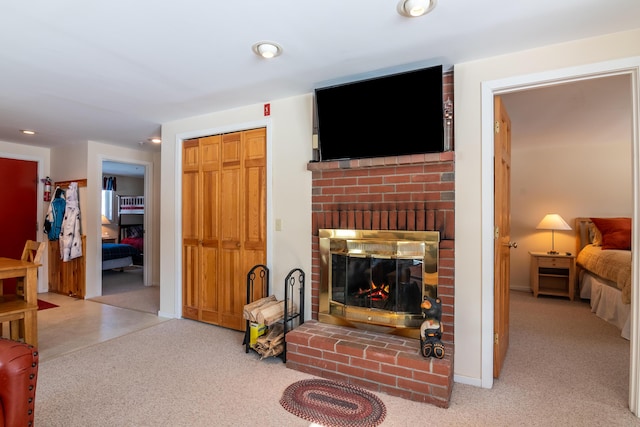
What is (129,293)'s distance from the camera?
4.84 m

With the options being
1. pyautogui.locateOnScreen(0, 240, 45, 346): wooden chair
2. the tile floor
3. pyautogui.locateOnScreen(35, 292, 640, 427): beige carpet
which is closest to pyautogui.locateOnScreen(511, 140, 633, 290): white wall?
pyautogui.locateOnScreen(35, 292, 640, 427): beige carpet

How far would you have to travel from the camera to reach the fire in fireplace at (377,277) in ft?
7.61

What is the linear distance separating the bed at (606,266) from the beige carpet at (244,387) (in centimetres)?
41

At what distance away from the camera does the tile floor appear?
2.87m

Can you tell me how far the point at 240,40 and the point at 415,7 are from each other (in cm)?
102

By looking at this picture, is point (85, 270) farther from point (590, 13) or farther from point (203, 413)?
point (590, 13)

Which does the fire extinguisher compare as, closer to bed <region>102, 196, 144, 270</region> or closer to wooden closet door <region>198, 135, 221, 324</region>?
bed <region>102, 196, 144, 270</region>

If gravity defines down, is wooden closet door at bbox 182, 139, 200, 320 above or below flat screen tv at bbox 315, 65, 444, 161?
below

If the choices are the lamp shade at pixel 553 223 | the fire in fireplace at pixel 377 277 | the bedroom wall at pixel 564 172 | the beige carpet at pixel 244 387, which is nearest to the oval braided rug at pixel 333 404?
the beige carpet at pixel 244 387

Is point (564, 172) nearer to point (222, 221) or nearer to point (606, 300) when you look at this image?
point (606, 300)

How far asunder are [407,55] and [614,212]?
177 inches

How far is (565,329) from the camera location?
3.29 meters

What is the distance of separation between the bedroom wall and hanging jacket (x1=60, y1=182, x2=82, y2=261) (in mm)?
5654

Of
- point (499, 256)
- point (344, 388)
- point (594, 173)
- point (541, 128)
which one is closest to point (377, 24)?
point (499, 256)
